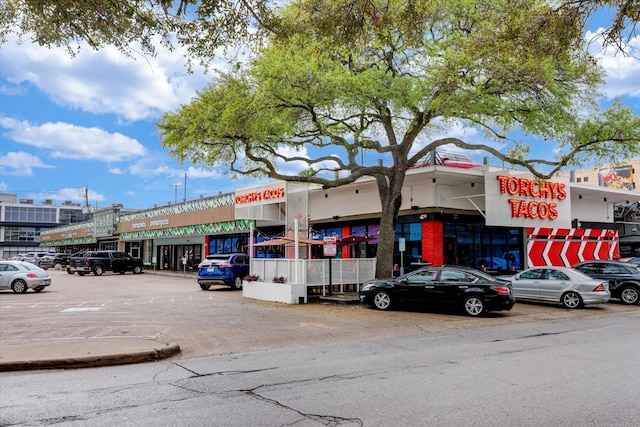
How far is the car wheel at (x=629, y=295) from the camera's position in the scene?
739 inches

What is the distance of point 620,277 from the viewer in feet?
63.1

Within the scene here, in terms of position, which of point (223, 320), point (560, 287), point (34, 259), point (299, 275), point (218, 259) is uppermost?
point (218, 259)

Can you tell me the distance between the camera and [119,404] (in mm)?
5969

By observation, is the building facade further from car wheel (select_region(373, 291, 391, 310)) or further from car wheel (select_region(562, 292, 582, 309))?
car wheel (select_region(562, 292, 582, 309))

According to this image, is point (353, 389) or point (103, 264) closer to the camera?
point (353, 389)

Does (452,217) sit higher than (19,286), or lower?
higher

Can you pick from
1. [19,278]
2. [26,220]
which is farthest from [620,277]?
[26,220]

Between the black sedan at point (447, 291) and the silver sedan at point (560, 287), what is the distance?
3.58 meters

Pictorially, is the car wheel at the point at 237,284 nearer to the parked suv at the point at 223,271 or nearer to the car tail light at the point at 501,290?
the parked suv at the point at 223,271

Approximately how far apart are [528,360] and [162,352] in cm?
633

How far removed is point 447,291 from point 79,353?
10.4 meters

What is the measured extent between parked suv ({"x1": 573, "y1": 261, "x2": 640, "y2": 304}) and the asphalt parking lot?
486 millimetres

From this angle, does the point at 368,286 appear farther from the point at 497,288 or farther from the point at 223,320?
the point at 223,320

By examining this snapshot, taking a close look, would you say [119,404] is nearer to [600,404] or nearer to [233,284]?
[600,404]
